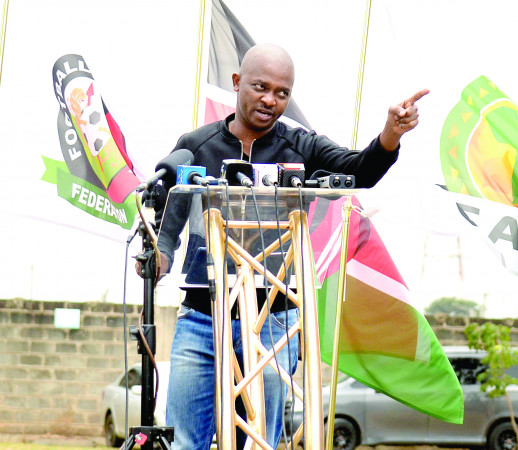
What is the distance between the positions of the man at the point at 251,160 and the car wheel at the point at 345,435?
11.1ft

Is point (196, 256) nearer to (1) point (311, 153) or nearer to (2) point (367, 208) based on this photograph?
(1) point (311, 153)

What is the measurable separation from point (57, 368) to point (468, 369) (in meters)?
2.96

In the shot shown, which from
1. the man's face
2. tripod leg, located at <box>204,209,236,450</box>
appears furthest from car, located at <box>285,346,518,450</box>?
tripod leg, located at <box>204,209,236,450</box>

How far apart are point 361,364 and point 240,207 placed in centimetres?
265

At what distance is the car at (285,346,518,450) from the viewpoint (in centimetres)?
541

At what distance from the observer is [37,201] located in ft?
15.9

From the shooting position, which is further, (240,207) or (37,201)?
(37,201)

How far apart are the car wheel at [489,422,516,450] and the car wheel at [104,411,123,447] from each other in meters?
2.62

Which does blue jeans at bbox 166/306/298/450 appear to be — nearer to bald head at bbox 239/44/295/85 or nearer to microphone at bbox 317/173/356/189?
microphone at bbox 317/173/356/189

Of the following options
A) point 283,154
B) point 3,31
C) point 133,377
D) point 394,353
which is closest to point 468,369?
point 394,353

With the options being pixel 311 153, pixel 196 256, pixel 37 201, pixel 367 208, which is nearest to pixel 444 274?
pixel 367 208

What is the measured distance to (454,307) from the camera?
564cm

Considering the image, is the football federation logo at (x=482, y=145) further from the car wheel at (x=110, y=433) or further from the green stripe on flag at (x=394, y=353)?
the car wheel at (x=110, y=433)

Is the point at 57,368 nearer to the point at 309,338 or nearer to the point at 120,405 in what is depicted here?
the point at 120,405
